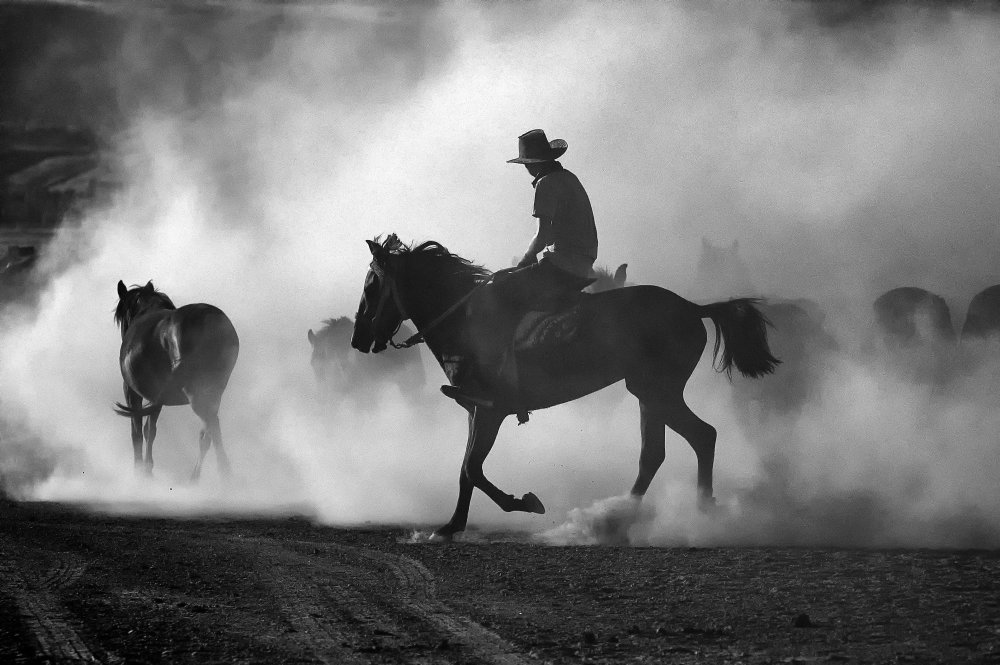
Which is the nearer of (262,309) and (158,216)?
(262,309)

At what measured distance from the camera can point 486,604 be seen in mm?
8688

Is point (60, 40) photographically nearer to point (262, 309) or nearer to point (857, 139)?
point (262, 309)

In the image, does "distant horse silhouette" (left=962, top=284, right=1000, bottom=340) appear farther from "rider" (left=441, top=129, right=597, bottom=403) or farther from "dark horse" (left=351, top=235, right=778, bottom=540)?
"rider" (left=441, top=129, right=597, bottom=403)

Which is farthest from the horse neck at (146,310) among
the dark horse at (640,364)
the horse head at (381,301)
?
the dark horse at (640,364)

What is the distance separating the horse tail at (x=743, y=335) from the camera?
12367 millimetres

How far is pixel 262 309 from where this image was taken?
27.6 meters

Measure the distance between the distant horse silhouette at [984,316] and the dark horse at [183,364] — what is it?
894 centimetres

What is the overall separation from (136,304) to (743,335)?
11.3m

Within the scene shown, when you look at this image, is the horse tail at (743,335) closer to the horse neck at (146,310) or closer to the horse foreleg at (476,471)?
the horse foreleg at (476,471)

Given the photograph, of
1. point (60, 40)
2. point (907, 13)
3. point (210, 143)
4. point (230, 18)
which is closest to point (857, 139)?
point (907, 13)

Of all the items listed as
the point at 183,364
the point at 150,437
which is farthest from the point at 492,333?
the point at 150,437

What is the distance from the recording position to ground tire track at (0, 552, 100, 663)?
7.21 metres

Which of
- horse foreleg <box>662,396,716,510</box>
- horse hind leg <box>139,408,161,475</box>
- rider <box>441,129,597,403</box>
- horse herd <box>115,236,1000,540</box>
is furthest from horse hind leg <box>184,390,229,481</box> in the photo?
horse foreleg <box>662,396,716,510</box>

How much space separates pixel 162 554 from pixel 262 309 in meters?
16.6
